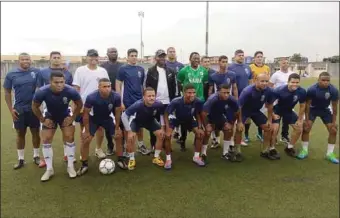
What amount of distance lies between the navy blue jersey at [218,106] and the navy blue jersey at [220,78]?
0.62 meters

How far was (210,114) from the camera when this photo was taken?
19.1ft

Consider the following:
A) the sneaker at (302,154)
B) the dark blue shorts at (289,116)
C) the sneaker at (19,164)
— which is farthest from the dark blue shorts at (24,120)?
the sneaker at (302,154)

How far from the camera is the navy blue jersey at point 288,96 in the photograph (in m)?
5.88

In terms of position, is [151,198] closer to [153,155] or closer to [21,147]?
[153,155]

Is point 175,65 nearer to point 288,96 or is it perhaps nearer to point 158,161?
point 158,161

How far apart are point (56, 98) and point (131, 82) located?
4.97 ft

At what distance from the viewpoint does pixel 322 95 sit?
5812 millimetres

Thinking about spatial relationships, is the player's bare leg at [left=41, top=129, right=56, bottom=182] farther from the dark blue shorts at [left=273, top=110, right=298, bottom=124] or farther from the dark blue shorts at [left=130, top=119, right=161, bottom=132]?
the dark blue shorts at [left=273, top=110, right=298, bottom=124]

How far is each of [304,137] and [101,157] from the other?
4004mm

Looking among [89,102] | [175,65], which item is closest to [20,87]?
Result: [89,102]

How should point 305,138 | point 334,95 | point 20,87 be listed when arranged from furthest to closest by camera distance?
point 305,138, point 334,95, point 20,87

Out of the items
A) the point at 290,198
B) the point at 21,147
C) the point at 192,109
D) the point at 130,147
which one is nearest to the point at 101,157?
the point at 130,147

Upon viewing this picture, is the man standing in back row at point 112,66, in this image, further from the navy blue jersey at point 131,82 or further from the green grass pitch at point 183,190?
the green grass pitch at point 183,190

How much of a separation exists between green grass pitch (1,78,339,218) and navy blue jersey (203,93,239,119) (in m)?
0.90
